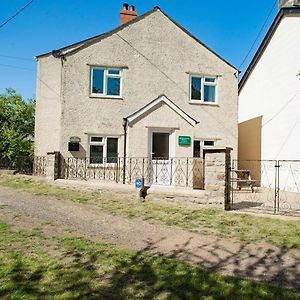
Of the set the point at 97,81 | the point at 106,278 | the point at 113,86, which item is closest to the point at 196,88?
the point at 113,86

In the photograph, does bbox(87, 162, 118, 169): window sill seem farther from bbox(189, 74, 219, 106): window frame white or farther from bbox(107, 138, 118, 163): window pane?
bbox(189, 74, 219, 106): window frame white

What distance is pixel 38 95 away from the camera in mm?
16625

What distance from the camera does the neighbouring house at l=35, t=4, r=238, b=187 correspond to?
47.4 feet

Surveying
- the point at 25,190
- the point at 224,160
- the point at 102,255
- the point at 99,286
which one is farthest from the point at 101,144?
the point at 99,286

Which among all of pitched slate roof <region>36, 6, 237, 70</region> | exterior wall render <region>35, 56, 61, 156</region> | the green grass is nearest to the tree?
exterior wall render <region>35, 56, 61, 156</region>

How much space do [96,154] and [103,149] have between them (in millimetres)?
390

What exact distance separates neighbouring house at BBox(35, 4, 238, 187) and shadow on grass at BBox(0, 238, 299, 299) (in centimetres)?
869

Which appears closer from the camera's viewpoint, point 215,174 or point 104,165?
point 215,174

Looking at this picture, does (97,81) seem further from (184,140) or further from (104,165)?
(184,140)

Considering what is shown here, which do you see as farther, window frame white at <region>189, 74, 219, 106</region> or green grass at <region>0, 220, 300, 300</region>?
window frame white at <region>189, 74, 219, 106</region>

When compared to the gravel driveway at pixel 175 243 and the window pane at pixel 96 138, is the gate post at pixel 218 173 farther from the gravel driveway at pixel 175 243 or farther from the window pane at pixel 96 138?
the window pane at pixel 96 138

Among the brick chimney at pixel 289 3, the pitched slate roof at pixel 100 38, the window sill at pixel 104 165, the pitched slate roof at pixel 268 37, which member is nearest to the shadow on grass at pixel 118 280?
the window sill at pixel 104 165

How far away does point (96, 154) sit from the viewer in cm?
1477

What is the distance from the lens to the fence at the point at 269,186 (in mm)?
9898
